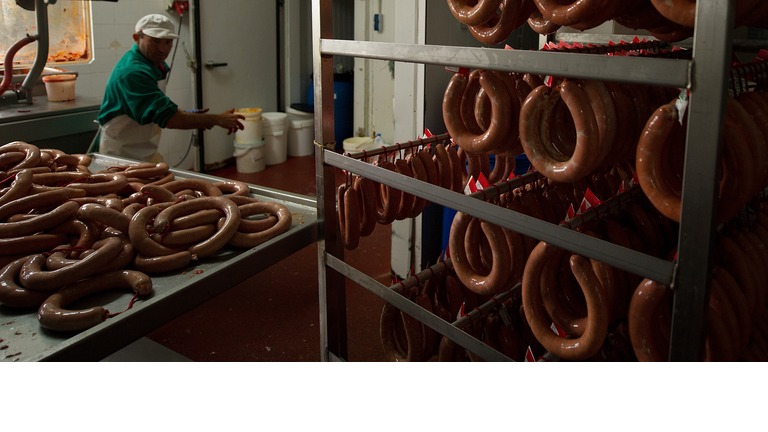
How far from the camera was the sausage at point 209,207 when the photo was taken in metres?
2.06

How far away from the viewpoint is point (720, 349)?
4.23ft

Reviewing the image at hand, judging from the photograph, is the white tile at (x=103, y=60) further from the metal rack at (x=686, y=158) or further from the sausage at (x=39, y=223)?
the metal rack at (x=686, y=158)

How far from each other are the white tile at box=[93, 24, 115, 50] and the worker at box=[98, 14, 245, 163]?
5.31ft

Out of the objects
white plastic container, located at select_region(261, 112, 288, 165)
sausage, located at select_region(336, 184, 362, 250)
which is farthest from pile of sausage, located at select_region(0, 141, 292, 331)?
white plastic container, located at select_region(261, 112, 288, 165)

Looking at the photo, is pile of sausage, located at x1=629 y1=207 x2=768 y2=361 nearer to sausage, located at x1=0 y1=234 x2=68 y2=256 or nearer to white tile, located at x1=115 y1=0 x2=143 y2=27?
sausage, located at x1=0 y1=234 x2=68 y2=256

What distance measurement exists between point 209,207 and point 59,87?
9.48ft

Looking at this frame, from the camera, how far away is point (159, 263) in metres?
1.95

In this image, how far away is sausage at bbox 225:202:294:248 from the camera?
2180 millimetres

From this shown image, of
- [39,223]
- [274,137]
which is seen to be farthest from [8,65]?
[274,137]

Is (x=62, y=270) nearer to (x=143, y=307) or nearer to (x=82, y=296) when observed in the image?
(x=82, y=296)

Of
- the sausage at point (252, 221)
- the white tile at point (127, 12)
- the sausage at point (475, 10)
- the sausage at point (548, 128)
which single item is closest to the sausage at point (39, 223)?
the sausage at point (252, 221)

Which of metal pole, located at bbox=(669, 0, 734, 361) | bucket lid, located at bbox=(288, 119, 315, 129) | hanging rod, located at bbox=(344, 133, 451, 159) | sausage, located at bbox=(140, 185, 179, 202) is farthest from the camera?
bucket lid, located at bbox=(288, 119, 315, 129)

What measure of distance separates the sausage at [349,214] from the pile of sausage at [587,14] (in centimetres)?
75

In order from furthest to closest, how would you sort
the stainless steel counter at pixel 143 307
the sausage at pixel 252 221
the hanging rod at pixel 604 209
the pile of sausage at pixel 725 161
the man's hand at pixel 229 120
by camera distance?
1. the man's hand at pixel 229 120
2. the sausage at pixel 252 221
3. the stainless steel counter at pixel 143 307
4. the hanging rod at pixel 604 209
5. the pile of sausage at pixel 725 161
